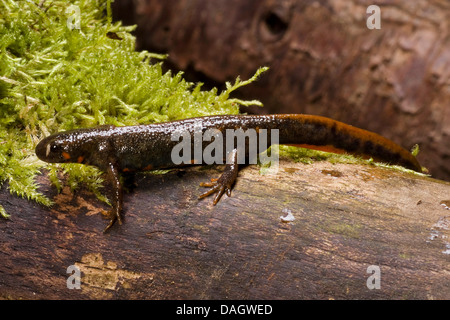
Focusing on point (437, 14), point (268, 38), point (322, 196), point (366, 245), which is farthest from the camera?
point (268, 38)

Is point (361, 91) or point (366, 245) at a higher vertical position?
point (361, 91)

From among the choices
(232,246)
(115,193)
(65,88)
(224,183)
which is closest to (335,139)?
(224,183)

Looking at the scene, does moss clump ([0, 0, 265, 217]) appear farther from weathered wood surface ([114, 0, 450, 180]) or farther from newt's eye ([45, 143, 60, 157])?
weathered wood surface ([114, 0, 450, 180])

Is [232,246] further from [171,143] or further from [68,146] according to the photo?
[68,146]

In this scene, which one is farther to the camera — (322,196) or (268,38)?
(268,38)

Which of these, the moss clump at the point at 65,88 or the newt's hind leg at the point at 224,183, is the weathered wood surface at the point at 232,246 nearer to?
the newt's hind leg at the point at 224,183

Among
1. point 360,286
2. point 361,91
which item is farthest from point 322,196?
point 361,91
